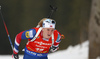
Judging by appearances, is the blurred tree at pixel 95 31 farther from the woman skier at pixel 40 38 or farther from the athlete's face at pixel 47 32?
the athlete's face at pixel 47 32

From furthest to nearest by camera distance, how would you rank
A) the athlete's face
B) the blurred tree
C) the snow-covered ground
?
the snow-covered ground
the blurred tree
the athlete's face

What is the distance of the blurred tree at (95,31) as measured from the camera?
19.3ft

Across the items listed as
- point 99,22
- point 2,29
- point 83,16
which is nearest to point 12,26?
point 2,29

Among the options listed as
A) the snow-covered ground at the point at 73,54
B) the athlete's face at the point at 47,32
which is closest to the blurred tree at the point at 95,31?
the snow-covered ground at the point at 73,54

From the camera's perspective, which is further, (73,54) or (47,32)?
(73,54)

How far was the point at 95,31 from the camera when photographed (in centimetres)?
604

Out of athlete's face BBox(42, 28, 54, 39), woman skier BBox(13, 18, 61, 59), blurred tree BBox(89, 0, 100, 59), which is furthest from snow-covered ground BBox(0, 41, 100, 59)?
athlete's face BBox(42, 28, 54, 39)

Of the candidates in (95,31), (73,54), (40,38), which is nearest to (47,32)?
(40,38)

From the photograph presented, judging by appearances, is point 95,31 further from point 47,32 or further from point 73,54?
point 47,32

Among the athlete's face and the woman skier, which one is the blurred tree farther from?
the athlete's face

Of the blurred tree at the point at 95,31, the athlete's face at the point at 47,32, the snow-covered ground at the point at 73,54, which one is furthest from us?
the snow-covered ground at the point at 73,54

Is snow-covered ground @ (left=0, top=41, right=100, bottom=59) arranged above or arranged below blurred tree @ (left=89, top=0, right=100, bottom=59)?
below

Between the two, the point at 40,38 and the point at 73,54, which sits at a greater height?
the point at 40,38

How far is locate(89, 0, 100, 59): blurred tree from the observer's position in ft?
19.3
